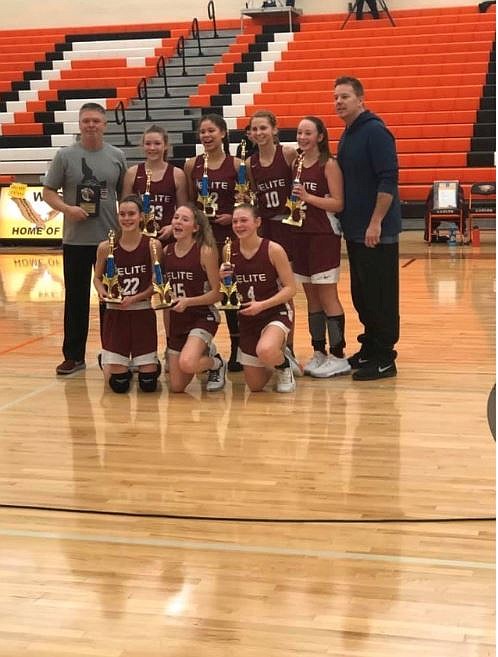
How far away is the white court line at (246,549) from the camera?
2.75m

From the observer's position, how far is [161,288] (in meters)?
4.70

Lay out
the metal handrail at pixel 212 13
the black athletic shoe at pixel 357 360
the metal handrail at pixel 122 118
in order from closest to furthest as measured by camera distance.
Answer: the black athletic shoe at pixel 357 360 < the metal handrail at pixel 122 118 < the metal handrail at pixel 212 13

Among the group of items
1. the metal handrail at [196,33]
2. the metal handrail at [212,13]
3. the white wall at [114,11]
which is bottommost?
the metal handrail at [196,33]

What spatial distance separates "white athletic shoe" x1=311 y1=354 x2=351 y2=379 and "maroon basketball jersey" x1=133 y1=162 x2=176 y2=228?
Answer: 1.14 meters

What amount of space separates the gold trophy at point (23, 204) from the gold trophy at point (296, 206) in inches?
301

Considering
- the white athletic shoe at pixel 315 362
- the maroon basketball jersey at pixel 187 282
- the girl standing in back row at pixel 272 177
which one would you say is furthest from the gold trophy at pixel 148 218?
the white athletic shoe at pixel 315 362

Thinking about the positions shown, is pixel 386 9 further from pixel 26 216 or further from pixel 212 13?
pixel 26 216

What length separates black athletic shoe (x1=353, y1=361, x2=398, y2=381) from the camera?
16.4 feet

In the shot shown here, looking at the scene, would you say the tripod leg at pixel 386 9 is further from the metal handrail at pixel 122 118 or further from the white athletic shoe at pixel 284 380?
the white athletic shoe at pixel 284 380

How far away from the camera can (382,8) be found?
16.2 metres

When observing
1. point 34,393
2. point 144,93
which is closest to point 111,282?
point 34,393

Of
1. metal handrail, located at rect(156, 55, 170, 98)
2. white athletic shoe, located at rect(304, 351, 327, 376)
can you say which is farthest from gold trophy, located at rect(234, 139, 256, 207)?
metal handrail, located at rect(156, 55, 170, 98)

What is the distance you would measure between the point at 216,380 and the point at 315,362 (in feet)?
1.92

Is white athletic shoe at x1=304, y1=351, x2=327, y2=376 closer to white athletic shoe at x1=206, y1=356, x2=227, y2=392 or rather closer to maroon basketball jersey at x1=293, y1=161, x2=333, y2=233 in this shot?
white athletic shoe at x1=206, y1=356, x2=227, y2=392
